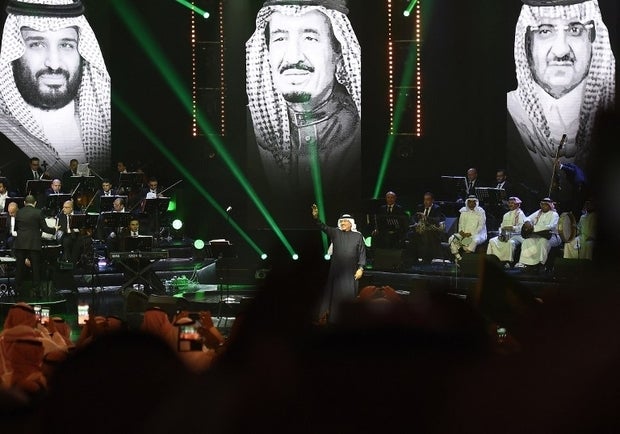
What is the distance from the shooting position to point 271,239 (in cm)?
1612

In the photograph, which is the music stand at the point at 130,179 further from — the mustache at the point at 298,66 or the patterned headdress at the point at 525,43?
the patterned headdress at the point at 525,43

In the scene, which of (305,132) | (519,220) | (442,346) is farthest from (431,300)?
(305,132)

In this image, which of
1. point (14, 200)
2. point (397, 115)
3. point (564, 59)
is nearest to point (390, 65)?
point (397, 115)

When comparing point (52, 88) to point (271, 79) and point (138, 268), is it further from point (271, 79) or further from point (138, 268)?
point (138, 268)

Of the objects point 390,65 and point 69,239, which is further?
point 390,65

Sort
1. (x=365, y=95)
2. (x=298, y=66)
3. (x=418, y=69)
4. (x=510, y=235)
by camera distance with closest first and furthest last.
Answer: (x=510, y=235) < (x=298, y=66) < (x=418, y=69) < (x=365, y=95)

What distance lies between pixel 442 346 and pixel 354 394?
12cm

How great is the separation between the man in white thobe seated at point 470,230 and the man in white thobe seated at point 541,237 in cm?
79

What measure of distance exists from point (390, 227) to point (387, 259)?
59 centimetres

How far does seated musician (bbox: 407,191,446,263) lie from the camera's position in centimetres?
1540

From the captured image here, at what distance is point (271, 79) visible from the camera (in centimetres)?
1706

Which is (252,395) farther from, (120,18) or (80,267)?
(120,18)

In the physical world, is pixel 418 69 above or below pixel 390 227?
above

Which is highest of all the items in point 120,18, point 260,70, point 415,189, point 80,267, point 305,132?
point 120,18
